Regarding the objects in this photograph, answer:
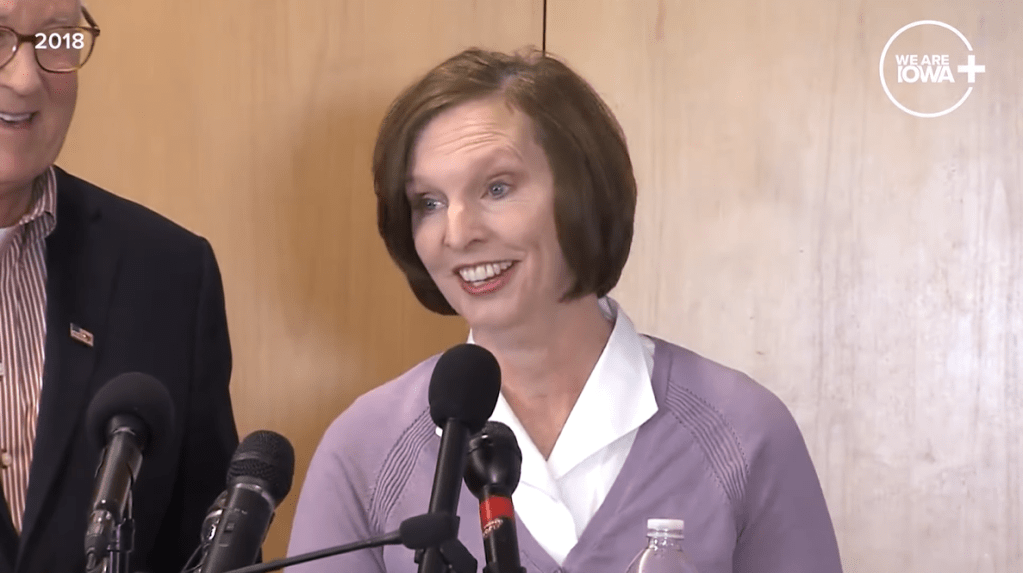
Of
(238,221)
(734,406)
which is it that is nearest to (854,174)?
(734,406)

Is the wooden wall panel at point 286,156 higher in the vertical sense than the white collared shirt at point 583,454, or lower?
higher

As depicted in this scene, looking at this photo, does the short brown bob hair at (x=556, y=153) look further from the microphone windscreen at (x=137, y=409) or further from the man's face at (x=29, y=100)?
the microphone windscreen at (x=137, y=409)

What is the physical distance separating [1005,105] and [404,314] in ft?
4.07

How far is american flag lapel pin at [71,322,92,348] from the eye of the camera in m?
2.05

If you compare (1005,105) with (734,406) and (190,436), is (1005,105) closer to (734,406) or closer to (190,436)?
(734,406)

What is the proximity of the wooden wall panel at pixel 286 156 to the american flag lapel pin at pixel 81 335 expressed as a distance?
19.3 inches

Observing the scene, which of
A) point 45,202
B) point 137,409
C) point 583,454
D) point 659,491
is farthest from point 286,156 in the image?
point 137,409

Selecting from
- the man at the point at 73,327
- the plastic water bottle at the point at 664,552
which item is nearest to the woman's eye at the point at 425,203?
the man at the point at 73,327

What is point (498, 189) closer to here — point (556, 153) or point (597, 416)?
point (556, 153)

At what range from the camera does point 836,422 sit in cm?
250

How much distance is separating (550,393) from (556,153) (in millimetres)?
375

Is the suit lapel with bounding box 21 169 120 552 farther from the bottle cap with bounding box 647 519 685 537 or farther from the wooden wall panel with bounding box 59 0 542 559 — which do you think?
the bottle cap with bounding box 647 519 685 537

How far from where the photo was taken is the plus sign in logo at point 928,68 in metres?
2.46

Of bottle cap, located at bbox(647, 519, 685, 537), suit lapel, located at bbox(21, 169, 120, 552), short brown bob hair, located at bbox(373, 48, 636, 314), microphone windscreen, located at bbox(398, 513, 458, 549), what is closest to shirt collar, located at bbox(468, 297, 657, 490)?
short brown bob hair, located at bbox(373, 48, 636, 314)
